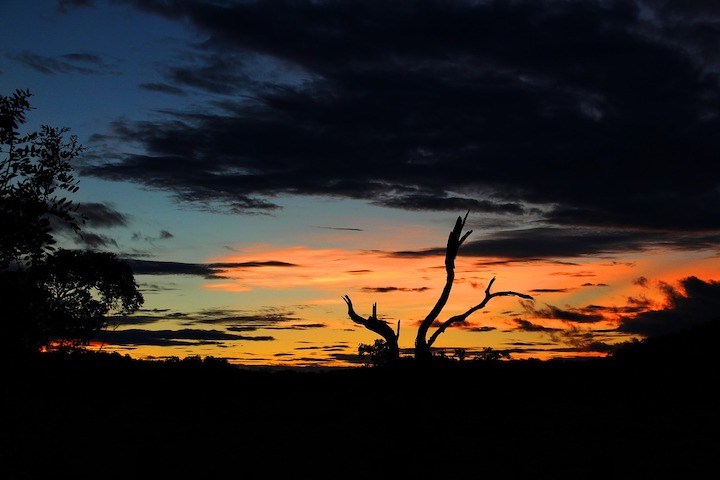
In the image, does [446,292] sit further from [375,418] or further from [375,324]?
[375,418]

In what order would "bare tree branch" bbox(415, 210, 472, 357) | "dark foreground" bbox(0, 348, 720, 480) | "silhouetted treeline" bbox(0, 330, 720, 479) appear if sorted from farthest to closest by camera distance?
1. "silhouetted treeline" bbox(0, 330, 720, 479)
2. "dark foreground" bbox(0, 348, 720, 480)
3. "bare tree branch" bbox(415, 210, 472, 357)

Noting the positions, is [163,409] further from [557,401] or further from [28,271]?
[28,271]

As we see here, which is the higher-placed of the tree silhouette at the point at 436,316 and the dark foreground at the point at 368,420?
the tree silhouette at the point at 436,316

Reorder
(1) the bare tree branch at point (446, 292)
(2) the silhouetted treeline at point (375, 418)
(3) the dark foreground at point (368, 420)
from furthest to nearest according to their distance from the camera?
(2) the silhouetted treeline at point (375, 418) → (3) the dark foreground at point (368, 420) → (1) the bare tree branch at point (446, 292)

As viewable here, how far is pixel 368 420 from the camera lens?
43.5 metres

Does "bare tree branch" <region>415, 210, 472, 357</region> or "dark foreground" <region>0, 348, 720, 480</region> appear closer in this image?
"bare tree branch" <region>415, 210, 472, 357</region>

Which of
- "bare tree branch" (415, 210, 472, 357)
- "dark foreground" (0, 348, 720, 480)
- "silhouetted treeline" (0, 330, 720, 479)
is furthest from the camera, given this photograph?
"silhouetted treeline" (0, 330, 720, 479)

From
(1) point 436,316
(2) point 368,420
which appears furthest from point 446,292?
(2) point 368,420

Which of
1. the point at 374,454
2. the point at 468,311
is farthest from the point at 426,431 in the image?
the point at 468,311

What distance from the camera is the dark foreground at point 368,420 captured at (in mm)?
33875

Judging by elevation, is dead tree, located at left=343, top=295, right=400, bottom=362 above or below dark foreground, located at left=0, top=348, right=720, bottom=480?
above

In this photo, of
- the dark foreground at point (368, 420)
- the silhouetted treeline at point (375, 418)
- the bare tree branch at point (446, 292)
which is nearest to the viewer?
the bare tree branch at point (446, 292)

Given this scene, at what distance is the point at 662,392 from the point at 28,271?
42.2 metres

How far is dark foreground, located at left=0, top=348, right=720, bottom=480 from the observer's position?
1334 inches
